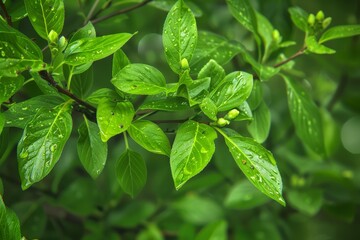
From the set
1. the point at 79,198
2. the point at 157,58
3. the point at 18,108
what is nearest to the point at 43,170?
the point at 18,108

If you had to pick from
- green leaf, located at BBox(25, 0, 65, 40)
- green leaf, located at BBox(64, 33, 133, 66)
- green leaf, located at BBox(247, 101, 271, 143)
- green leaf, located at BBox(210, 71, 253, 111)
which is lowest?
green leaf, located at BBox(247, 101, 271, 143)

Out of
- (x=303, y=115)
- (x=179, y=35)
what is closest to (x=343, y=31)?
(x=303, y=115)

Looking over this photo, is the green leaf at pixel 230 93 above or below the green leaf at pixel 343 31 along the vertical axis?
above

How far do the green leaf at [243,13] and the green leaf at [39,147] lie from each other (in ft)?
1.11

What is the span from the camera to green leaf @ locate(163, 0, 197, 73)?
655mm

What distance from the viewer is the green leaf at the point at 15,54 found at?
1.84 ft

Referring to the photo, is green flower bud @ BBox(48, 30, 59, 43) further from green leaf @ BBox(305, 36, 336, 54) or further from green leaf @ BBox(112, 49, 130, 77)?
green leaf @ BBox(305, 36, 336, 54)

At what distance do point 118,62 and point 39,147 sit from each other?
0.47ft

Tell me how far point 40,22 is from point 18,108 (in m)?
0.11

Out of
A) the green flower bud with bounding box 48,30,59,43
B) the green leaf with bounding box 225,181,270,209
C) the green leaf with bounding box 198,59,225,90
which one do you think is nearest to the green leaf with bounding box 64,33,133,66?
the green flower bud with bounding box 48,30,59,43

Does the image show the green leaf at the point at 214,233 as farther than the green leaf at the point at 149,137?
Yes

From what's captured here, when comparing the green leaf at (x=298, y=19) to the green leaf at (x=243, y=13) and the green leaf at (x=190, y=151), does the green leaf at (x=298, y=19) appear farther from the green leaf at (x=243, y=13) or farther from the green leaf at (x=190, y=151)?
the green leaf at (x=190, y=151)

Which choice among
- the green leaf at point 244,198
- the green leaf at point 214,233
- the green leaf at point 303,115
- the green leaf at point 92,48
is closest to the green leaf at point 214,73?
the green leaf at point 92,48

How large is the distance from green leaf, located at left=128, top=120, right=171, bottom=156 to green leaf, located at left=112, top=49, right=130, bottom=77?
70 mm
